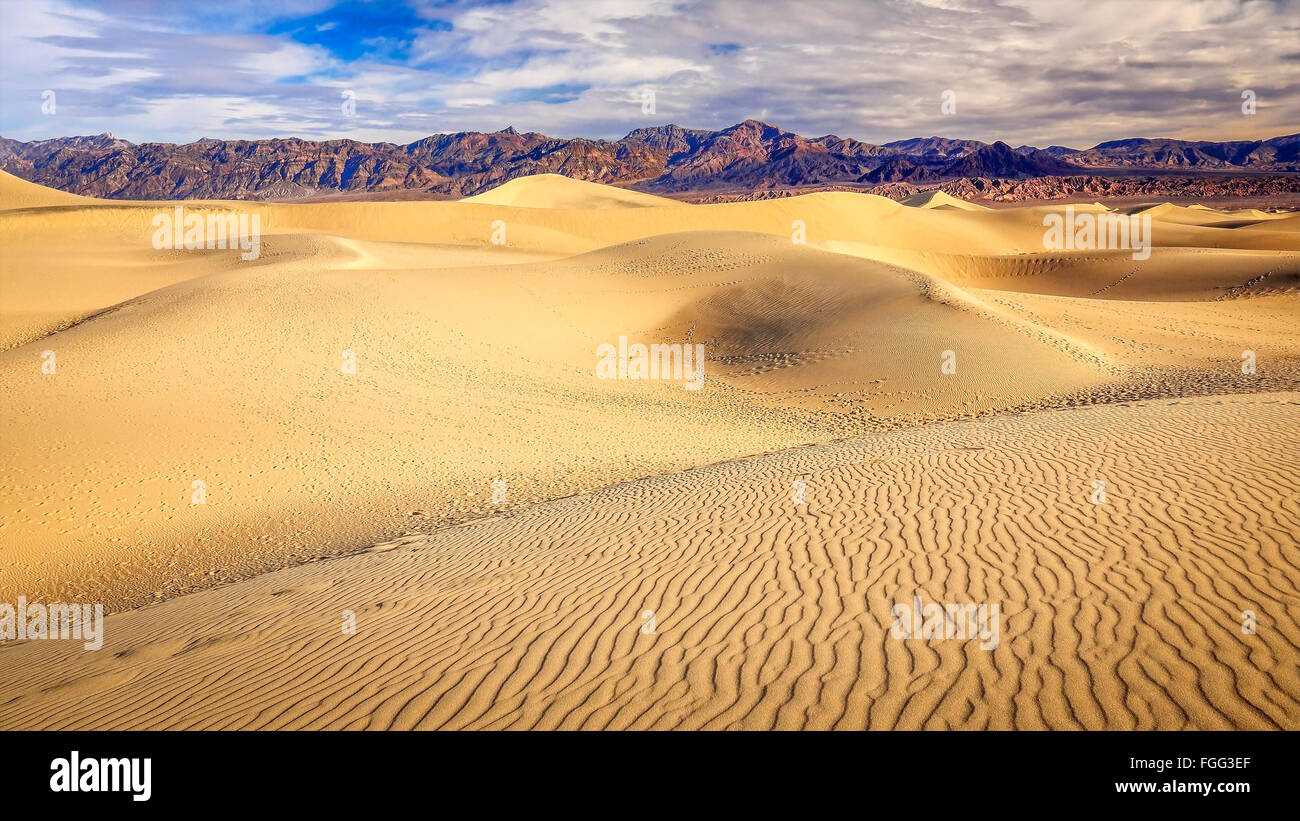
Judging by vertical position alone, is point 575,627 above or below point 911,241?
below

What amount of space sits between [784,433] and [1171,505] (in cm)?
842

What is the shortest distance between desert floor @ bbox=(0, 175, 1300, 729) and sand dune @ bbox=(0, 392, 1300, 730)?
0.11 feet

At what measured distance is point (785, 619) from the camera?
5.59 metres

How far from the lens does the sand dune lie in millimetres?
4371

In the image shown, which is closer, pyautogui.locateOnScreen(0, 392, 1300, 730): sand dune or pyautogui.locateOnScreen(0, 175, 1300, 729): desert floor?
pyautogui.locateOnScreen(0, 392, 1300, 730): sand dune

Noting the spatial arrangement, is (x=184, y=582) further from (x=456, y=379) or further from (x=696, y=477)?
(x=456, y=379)

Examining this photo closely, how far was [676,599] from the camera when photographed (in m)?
6.20

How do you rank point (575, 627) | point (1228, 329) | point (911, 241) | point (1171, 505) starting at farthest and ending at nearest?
point (911, 241), point (1228, 329), point (1171, 505), point (575, 627)

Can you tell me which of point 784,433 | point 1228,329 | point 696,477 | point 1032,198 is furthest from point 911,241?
point 1032,198

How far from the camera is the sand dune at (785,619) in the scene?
437 centimetres

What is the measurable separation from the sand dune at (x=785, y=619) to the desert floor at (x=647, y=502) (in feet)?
0.11

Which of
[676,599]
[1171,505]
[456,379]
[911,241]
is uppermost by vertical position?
[911,241]

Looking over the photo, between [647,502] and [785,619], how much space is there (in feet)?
15.2
